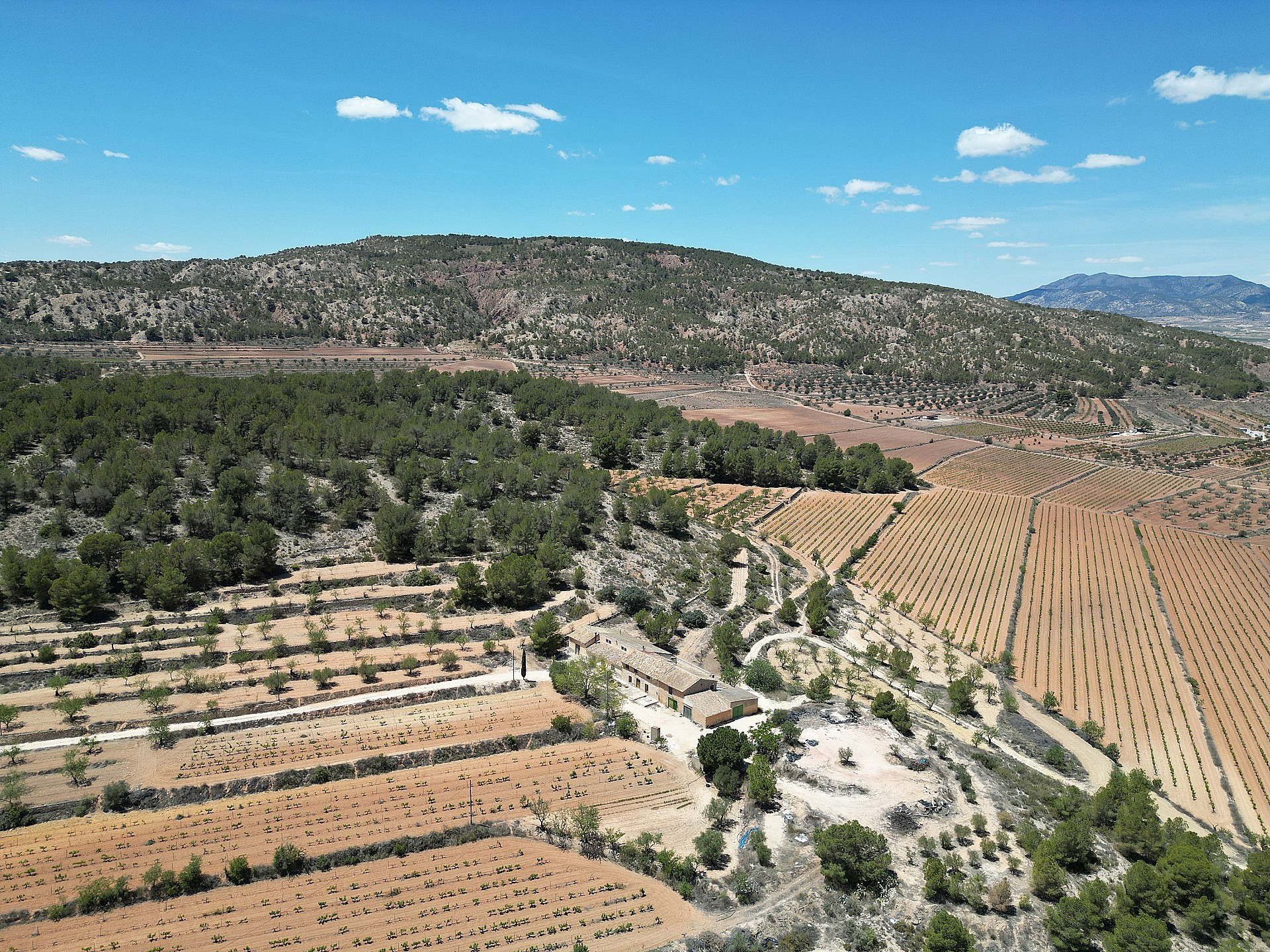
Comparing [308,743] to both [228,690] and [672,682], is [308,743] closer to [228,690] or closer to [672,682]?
[228,690]

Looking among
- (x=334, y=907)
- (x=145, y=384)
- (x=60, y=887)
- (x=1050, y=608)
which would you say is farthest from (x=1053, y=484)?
(x=145, y=384)

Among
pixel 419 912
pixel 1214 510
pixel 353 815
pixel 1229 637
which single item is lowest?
pixel 1229 637

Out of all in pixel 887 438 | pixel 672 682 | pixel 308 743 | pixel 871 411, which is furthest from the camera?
pixel 871 411

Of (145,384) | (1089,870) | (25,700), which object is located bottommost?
(1089,870)

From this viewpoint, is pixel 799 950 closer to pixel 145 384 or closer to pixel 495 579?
pixel 495 579

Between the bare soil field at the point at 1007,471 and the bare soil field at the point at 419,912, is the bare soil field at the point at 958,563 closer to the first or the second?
the bare soil field at the point at 1007,471

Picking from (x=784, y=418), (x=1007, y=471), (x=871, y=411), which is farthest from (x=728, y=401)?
(x=1007, y=471)

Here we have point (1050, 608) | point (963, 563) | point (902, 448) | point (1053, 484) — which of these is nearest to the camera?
point (1050, 608)
